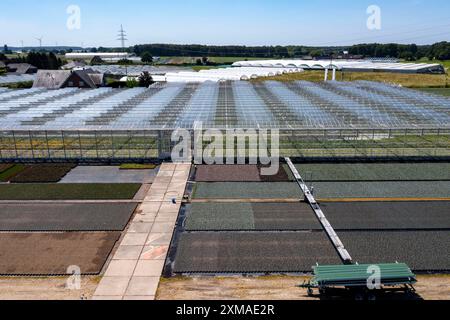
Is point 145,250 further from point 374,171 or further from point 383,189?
point 374,171

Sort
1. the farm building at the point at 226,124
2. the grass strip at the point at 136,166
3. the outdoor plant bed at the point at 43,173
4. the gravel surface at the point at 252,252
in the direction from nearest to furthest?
the gravel surface at the point at 252,252 → the outdoor plant bed at the point at 43,173 → the grass strip at the point at 136,166 → the farm building at the point at 226,124

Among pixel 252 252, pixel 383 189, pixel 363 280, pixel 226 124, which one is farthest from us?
pixel 226 124

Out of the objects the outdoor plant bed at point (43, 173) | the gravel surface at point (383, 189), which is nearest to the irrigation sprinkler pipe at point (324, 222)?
the gravel surface at point (383, 189)

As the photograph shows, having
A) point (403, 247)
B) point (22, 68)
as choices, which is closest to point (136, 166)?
point (403, 247)

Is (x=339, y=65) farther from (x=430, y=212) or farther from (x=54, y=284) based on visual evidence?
(x=54, y=284)

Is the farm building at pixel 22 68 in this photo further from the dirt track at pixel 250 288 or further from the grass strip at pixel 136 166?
the dirt track at pixel 250 288
